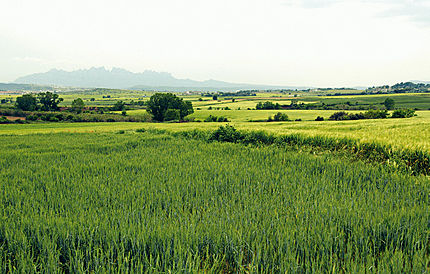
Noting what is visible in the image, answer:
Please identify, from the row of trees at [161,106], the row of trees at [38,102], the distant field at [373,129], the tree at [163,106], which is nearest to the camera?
the distant field at [373,129]

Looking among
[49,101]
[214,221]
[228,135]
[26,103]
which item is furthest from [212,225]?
[49,101]

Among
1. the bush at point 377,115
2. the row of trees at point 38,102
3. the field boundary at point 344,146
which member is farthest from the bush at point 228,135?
the row of trees at point 38,102

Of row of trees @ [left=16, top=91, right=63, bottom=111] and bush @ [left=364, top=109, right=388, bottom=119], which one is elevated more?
row of trees @ [left=16, top=91, right=63, bottom=111]

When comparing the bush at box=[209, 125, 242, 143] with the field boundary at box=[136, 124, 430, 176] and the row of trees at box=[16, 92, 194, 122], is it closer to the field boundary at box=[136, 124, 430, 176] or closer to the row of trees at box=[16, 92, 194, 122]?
the field boundary at box=[136, 124, 430, 176]

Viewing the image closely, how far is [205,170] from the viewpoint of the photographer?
25.7ft

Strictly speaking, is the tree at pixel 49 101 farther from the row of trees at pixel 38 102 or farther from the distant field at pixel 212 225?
the distant field at pixel 212 225

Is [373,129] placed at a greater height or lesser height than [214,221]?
greater

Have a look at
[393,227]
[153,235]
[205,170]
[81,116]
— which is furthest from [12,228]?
[81,116]

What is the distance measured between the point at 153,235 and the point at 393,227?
134 inches

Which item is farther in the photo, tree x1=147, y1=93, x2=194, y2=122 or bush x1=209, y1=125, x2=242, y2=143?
tree x1=147, y1=93, x2=194, y2=122

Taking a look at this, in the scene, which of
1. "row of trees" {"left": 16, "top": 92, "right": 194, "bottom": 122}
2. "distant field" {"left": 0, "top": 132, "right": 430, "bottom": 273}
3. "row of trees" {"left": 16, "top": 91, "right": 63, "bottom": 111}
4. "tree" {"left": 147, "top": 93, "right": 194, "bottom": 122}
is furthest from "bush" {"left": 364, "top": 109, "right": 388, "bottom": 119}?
"row of trees" {"left": 16, "top": 91, "right": 63, "bottom": 111}

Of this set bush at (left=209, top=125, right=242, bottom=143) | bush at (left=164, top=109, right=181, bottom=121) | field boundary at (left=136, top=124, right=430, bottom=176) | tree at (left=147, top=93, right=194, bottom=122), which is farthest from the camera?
tree at (left=147, top=93, right=194, bottom=122)

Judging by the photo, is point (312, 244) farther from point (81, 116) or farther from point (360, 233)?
point (81, 116)

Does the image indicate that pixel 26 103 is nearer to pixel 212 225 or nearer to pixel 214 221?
pixel 214 221
